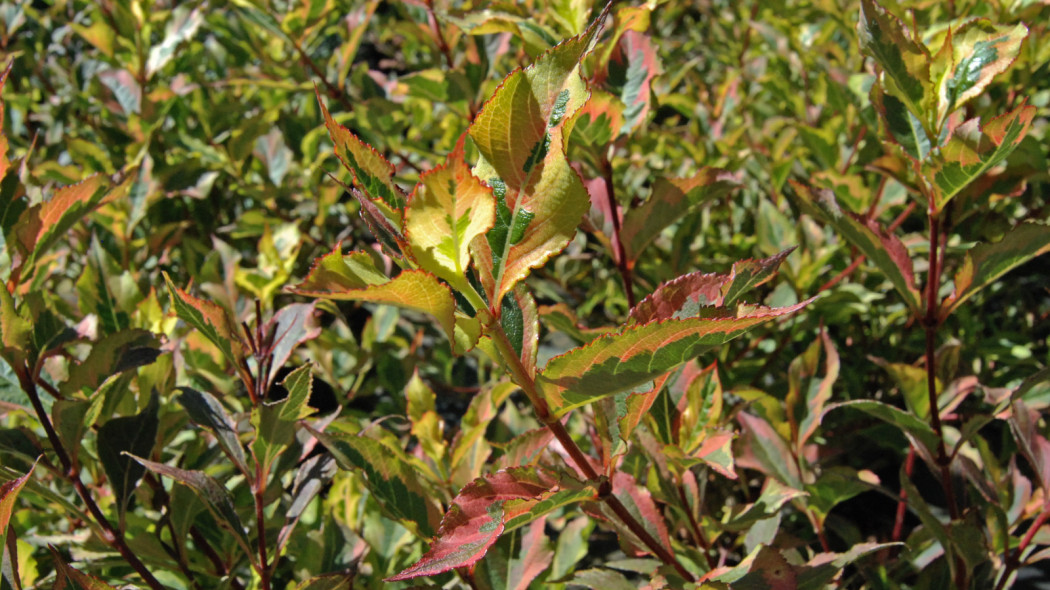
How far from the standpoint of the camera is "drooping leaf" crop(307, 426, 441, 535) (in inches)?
40.7

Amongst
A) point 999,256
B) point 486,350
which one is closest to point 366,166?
point 486,350

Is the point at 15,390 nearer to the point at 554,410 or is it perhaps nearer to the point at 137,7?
the point at 554,410

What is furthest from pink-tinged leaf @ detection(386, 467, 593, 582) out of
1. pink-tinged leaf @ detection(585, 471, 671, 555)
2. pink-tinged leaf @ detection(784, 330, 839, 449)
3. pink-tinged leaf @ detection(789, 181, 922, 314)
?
pink-tinged leaf @ detection(784, 330, 839, 449)

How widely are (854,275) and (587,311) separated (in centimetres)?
78

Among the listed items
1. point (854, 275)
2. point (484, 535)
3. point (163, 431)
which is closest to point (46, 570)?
point (163, 431)

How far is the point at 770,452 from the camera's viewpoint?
137 centimetres

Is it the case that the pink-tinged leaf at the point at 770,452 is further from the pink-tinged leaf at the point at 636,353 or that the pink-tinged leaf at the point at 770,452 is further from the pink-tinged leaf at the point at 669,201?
the pink-tinged leaf at the point at 636,353

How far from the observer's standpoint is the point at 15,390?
3.98ft

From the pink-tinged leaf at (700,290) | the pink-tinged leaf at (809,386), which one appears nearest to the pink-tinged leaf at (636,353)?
the pink-tinged leaf at (700,290)

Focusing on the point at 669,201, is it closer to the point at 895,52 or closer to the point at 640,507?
the point at 895,52

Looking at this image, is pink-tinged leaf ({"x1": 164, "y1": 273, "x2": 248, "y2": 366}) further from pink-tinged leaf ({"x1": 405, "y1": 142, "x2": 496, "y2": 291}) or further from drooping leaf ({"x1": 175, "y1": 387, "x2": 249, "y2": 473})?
pink-tinged leaf ({"x1": 405, "y1": 142, "x2": 496, "y2": 291})

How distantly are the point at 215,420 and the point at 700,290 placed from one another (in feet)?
2.51

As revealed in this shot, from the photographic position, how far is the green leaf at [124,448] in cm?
121

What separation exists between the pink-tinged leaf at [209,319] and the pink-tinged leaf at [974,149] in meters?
1.01
